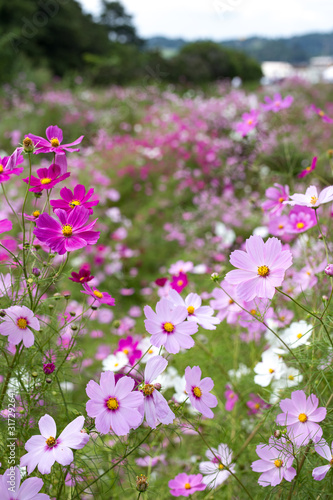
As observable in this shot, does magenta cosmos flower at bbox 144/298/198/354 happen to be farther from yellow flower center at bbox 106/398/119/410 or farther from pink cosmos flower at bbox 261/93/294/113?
pink cosmos flower at bbox 261/93/294/113

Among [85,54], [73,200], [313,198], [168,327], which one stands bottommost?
[168,327]

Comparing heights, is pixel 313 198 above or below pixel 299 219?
below

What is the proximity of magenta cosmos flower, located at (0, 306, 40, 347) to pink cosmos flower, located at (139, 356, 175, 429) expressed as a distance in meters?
0.17

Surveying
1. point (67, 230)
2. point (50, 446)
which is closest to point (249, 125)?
point (67, 230)

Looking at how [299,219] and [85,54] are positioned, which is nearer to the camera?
[299,219]

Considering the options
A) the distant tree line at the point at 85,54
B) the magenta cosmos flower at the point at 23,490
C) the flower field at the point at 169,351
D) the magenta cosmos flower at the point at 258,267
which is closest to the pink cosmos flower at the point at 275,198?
the flower field at the point at 169,351

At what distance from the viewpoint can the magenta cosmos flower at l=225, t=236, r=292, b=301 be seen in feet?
2.06

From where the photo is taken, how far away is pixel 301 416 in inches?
26.3

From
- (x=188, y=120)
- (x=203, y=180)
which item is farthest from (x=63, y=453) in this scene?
(x=188, y=120)

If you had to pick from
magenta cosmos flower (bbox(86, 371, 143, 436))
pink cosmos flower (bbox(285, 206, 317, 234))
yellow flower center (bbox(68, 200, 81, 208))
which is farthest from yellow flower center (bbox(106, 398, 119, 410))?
pink cosmos flower (bbox(285, 206, 317, 234))

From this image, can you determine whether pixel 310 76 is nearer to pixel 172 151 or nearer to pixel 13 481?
pixel 172 151

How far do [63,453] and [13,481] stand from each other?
0.07 m

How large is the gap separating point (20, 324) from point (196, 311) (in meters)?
0.31

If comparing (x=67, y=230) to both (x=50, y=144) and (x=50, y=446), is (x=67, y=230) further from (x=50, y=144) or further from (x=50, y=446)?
(x=50, y=446)
